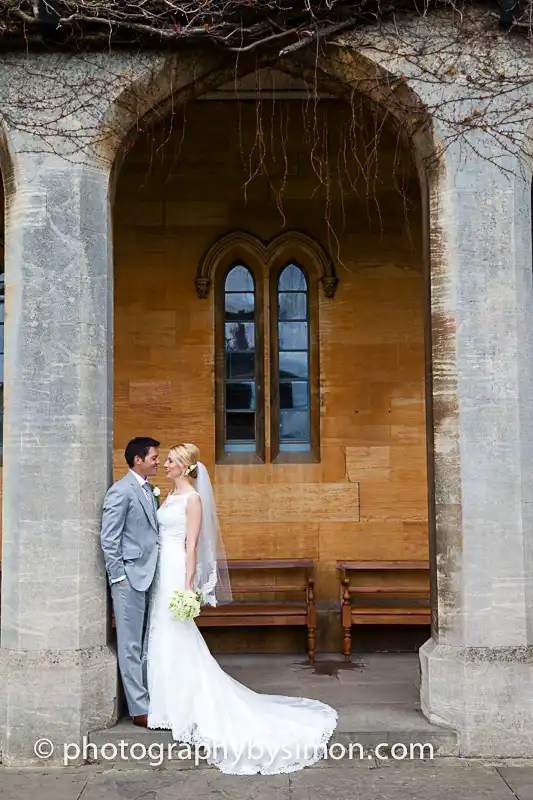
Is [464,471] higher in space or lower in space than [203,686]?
higher

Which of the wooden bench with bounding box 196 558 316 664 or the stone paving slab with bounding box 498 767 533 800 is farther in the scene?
the wooden bench with bounding box 196 558 316 664

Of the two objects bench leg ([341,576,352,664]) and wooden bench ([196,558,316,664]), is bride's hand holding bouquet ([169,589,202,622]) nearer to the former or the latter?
wooden bench ([196,558,316,664])

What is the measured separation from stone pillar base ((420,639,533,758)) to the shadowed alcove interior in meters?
2.64

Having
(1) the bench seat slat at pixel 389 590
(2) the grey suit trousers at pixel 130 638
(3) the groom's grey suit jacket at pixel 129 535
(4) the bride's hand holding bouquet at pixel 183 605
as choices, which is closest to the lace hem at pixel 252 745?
(2) the grey suit trousers at pixel 130 638

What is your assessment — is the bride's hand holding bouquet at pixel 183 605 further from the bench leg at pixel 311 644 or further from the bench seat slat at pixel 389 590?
the bench seat slat at pixel 389 590

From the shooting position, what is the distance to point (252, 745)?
5008mm

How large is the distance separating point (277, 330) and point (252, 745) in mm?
4398

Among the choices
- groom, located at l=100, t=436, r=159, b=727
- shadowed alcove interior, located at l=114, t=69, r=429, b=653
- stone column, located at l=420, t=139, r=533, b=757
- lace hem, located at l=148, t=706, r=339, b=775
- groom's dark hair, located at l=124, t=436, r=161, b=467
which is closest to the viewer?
lace hem, located at l=148, t=706, r=339, b=775

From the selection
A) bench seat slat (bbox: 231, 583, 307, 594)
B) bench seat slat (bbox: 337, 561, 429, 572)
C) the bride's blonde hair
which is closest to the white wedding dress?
the bride's blonde hair

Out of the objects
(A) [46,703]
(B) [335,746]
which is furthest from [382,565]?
(A) [46,703]

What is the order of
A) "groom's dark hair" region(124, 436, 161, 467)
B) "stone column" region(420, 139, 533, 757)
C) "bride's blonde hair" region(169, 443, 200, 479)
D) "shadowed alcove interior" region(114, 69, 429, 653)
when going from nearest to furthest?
"stone column" region(420, 139, 533, 757)
"bride's blonde hair" region(169, 443, 200, 479)
"groom's dark hair" region(124, 436, 161, 467)
"shadowed alcove interior" region(114, 69, 429, 653)

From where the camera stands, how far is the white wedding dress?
502cm

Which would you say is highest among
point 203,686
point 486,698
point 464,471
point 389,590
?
point 464,471

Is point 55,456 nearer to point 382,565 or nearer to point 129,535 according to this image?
point 129,535
